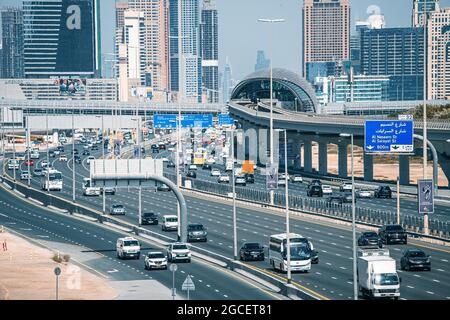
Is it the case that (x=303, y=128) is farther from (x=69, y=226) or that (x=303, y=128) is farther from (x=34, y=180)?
(x=69, y=226)

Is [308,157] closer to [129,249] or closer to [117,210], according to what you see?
[117,210]

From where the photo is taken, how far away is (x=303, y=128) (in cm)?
17762

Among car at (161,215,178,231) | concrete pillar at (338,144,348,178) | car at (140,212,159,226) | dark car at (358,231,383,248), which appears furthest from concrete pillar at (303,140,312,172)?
dark car at (358,231,383,248)

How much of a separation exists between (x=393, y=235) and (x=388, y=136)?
728 inches

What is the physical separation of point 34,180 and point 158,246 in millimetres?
88107

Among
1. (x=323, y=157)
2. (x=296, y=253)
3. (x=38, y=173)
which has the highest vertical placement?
(x=296, y=253)

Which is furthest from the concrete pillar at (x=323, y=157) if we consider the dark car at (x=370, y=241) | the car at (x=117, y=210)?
the dark car at (x=370, y=241)

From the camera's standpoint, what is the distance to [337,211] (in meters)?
108

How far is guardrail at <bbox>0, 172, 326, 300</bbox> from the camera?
Answer: 57812mm

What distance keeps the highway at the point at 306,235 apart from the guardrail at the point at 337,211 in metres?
2.10

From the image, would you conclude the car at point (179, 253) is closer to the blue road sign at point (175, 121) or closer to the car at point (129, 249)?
the car at point (129, 249)

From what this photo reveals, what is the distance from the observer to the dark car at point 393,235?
273 feet

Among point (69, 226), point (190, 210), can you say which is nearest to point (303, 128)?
point (190, 210)

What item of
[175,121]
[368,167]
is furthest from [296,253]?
[175,121]
